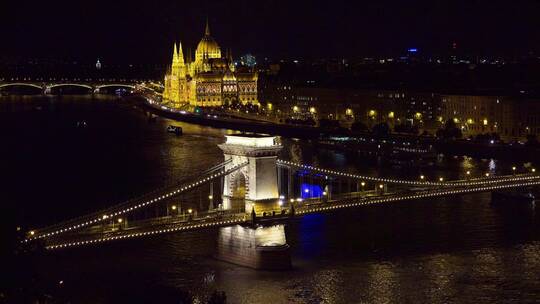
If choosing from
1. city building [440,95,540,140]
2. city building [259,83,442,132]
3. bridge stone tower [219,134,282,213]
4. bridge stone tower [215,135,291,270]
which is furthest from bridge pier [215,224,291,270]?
city building [259,83,442,132]

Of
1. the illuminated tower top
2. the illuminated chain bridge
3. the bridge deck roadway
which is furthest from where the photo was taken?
the illuminated tower top

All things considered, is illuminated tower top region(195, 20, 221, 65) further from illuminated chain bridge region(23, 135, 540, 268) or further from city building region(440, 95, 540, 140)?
illuminated chain bridge region(23, 135, 540, 268)

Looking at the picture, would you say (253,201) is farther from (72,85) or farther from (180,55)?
(72,85)

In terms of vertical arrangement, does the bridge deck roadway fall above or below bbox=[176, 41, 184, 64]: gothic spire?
below

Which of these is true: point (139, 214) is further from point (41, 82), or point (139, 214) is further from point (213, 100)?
point (41, 82)

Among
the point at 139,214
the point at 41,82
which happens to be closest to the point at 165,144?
the point at 139,214

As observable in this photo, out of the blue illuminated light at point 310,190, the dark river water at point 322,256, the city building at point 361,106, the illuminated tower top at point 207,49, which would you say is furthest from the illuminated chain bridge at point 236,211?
the illuminated tower top at point 207,49
